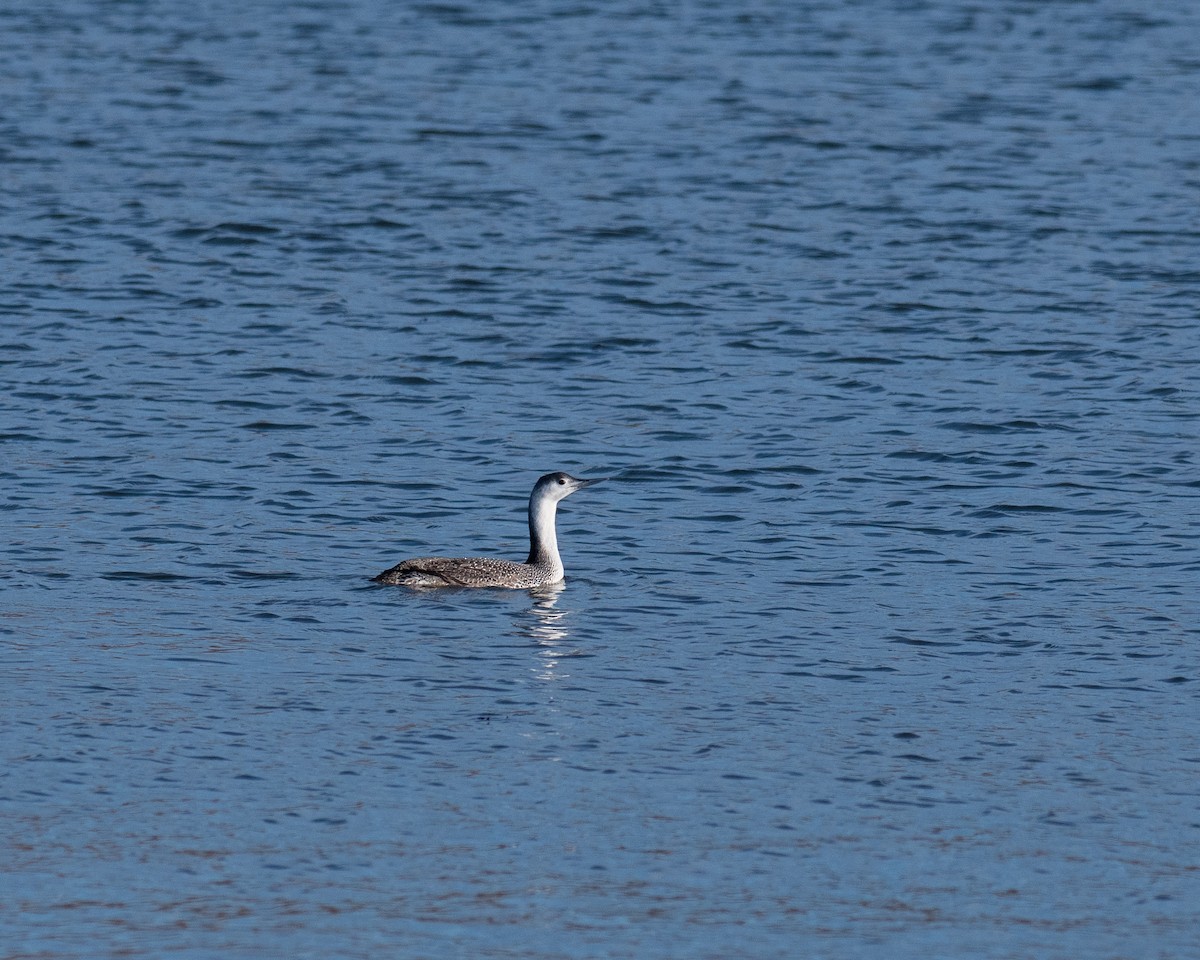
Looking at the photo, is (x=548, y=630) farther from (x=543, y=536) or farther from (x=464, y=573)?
(x=543, y=536)

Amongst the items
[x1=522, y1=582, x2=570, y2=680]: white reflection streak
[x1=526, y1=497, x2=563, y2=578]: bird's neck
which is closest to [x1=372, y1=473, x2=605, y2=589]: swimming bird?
[x1=526, y1=497, x2=563, y2=578]: bird's neck

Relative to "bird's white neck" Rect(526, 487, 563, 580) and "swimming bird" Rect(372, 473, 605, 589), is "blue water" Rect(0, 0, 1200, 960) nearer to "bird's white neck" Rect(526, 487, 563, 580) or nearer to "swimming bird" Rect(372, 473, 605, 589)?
"swimming bird" Rect(372, 473, 605, 589)

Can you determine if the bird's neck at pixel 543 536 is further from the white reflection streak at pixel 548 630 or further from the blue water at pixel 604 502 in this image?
the blue water at pixel 604 502

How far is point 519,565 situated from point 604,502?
267 centimetres

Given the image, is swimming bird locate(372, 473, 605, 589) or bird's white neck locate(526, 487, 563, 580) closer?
swimming bird locate(372, 473, 605, 589)

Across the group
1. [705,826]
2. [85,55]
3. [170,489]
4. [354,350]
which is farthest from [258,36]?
[705,826]

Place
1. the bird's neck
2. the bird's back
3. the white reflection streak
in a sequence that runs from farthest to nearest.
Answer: the bird's neck, the bird's back, the white reflection streak

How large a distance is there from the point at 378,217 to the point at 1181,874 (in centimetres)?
2000

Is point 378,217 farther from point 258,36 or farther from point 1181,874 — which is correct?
point 1181,874

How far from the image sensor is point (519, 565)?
57.0ft

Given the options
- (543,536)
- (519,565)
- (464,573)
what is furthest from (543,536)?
(464,573)

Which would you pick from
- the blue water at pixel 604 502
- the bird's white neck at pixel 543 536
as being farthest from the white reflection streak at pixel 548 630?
the bird's white neck at pixel 543 536

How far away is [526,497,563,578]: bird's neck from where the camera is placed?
17.5m

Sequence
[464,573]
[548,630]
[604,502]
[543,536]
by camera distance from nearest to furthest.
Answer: [548,630], [464,573], [543,536], [604,502]
